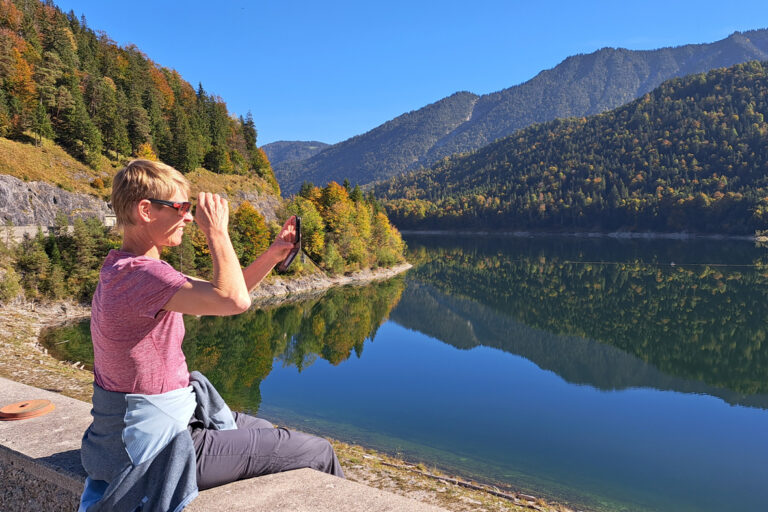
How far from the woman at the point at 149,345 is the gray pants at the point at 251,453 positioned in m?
0.02

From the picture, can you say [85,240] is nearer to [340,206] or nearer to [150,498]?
[340,206]

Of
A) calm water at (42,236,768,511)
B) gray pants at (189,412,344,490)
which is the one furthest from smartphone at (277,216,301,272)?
calm water at (42,236,768,511)

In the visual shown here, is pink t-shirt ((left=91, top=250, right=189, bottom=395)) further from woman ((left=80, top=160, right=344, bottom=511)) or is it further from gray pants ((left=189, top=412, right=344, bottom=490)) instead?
gray pants ((left=189, top=412, right=344, bottom=490))

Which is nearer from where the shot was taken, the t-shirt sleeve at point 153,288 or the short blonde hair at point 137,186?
the t-shirt sleeve at point 153,288

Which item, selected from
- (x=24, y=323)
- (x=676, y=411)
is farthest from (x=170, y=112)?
(x=676, y=411)

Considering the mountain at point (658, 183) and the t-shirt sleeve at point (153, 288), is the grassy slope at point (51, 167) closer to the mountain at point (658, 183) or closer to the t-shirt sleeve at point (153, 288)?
the t-shirt sleeve at point (153, 288)

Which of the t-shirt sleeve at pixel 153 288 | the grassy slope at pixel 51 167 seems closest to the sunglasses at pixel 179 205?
the t-shirt sleeve at pixel 153 288

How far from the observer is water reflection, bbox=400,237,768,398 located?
102 ft

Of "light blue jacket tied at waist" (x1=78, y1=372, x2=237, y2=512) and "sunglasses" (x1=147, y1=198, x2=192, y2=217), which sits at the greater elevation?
"sunglasses" (x1=147, y1=198, x2=192, y2=217)

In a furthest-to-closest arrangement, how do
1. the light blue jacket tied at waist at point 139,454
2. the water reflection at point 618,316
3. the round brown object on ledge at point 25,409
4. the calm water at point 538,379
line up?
the water reflection at point 618,316, the calm water at point 538,379, the round brown object on ledge at point 25,409, the light blue jacket tied at waist at point 139,454

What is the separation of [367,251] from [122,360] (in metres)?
64.5

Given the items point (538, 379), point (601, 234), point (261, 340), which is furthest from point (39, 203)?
point (601, 234)

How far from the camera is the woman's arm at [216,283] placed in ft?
7.91

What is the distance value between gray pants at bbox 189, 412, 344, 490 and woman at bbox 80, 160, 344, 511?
0.02 meters
